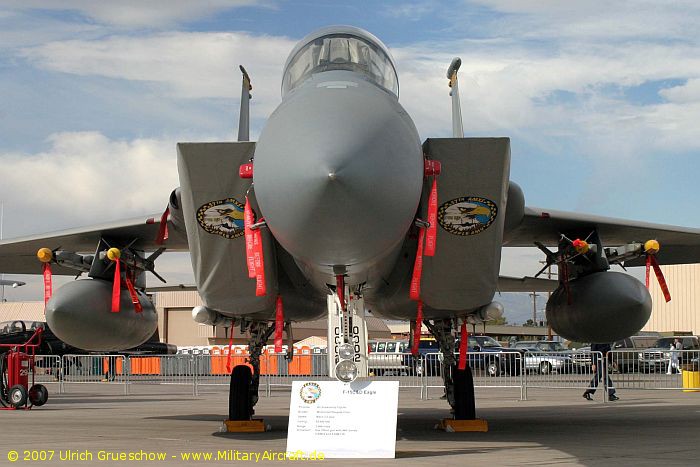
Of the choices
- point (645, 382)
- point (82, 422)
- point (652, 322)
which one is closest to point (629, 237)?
point (82, 422)

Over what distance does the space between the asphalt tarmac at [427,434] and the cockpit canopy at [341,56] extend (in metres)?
3.15

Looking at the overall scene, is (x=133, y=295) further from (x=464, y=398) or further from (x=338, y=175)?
(x=338, y=175)

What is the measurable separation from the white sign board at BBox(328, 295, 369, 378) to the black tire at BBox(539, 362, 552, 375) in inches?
983

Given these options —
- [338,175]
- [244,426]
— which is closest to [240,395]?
[244,426]

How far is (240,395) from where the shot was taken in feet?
39.1

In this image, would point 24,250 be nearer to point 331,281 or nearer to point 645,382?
point 331,281

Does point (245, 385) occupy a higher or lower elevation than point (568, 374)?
higher

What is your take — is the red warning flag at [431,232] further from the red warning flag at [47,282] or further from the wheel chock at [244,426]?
the red warning flag at [47,282]

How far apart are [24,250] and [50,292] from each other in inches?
88.3

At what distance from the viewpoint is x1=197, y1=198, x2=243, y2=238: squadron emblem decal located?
28.8 ft

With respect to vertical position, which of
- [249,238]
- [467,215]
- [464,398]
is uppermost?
[467,215]

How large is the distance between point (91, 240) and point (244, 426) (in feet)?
12.0

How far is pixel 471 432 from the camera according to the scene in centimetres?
1162

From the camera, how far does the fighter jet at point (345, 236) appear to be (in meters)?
7.03
